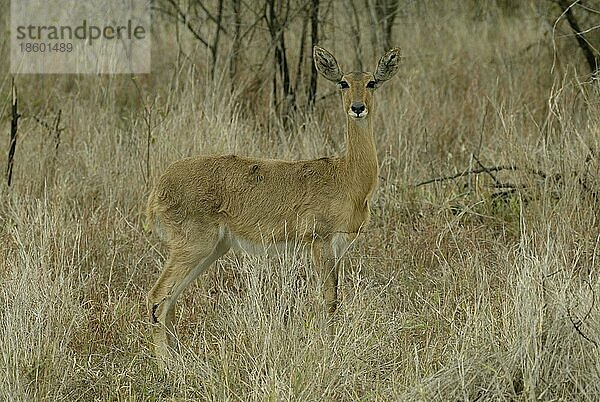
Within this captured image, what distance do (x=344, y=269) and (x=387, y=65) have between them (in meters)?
1.23

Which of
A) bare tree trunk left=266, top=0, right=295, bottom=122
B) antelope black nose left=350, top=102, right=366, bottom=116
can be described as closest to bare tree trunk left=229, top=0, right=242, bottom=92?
bare tree trunk left=266, top=0, right=295, bottom=122

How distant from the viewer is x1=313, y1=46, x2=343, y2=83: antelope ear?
5318mm

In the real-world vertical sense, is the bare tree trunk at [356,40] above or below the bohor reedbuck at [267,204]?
above

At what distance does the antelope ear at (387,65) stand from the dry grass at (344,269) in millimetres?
1003

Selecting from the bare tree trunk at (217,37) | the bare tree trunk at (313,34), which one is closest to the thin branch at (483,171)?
the bare tree trunk at (313,34)

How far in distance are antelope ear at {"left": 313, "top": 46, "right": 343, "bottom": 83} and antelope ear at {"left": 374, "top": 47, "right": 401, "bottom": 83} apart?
201 millimetres

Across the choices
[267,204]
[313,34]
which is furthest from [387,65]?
[313,34]

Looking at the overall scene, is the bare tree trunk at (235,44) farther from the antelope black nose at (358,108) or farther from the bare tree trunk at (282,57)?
the antelope black nose at (358,108)

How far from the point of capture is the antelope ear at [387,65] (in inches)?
209

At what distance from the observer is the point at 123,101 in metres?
9.62

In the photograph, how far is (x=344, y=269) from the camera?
5.88 meters

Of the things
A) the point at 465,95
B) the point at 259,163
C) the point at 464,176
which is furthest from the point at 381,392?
the point at 465,95

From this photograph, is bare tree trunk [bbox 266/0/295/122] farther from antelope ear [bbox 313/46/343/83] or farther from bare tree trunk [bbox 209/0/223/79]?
antelope ear [bbox 313/46/343/83]

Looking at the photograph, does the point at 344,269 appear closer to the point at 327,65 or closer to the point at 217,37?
the point at 327,65
